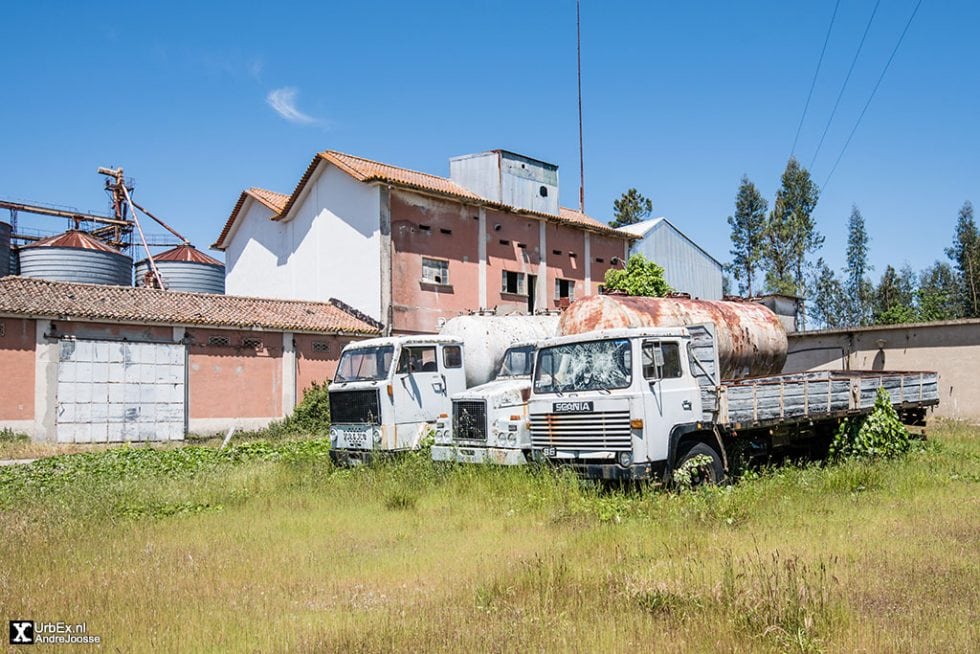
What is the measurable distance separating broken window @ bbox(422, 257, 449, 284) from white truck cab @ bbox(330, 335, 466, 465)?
13.3 m

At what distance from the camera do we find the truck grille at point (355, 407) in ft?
43.4

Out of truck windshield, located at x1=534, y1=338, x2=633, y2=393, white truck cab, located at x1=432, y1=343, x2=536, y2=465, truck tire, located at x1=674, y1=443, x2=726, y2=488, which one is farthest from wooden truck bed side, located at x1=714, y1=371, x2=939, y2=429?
white truck cab, located at x1=432, y1=343, x2=536, y2=465

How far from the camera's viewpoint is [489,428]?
37.8 ft

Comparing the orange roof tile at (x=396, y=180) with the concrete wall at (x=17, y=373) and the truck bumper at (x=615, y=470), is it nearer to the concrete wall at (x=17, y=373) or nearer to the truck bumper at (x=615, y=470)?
the concrete wall at (x=17, y=373)

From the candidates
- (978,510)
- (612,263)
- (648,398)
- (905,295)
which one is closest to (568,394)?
(648,398)

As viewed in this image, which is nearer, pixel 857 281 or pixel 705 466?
pixel 705 466

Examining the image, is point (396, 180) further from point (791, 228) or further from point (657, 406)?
point (791, 228)

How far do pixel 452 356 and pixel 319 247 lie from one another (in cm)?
1556

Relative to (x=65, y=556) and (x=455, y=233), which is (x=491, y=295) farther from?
(x=65, y=556)

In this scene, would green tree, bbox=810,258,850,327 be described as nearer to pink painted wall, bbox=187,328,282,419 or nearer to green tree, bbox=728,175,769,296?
green tree, bbox=728,175,769,296

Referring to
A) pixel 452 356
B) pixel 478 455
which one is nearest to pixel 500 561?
pixel 478 455

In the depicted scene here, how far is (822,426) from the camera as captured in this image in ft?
42.9

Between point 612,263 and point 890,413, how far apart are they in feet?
71.3

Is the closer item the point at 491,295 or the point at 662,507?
the point at 662,507
